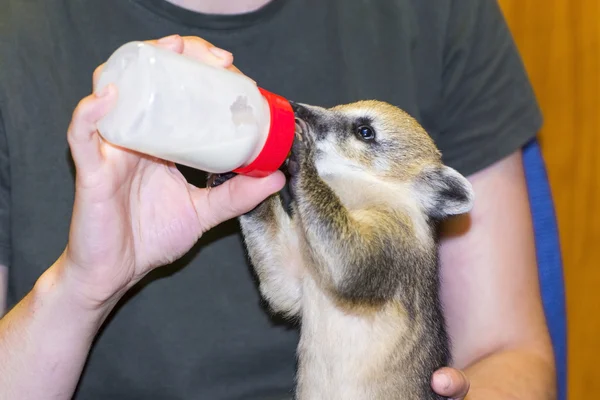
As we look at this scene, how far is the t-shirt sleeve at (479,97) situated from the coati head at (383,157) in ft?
0.52

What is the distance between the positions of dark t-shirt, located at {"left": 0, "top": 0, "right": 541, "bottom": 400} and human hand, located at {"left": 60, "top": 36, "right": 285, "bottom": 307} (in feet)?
0.59

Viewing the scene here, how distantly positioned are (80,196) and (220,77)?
0.81 feet

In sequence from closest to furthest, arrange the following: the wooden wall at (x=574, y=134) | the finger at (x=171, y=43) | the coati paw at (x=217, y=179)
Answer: the finger at (x=171, y=43)
the coati paw at (x=217, y=179)
the wooden wall at (x=574, y=134)

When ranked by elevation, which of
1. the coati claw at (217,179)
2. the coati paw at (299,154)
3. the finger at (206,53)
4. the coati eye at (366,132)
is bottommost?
the coati eye at (366,132)

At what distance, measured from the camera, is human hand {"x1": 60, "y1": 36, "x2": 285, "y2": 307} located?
43.5 inches

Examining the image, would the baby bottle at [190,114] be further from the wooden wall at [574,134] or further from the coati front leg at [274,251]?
the wooden wall at [574,134]

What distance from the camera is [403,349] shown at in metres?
1.35

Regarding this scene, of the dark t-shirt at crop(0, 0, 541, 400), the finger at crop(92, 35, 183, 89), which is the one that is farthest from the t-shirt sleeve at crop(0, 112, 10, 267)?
the finger at crop(92, 35, 183, 89)

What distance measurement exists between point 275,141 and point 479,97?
0.66 m

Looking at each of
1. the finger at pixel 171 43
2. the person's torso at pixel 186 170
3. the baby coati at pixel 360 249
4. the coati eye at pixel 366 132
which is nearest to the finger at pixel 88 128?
the finger at pixel 171 43

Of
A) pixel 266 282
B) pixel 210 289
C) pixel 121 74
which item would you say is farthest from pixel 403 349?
pixel 121 74

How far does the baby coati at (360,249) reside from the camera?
4.12ft

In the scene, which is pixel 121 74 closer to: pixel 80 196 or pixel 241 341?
pixel 80 196

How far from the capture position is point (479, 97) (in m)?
1.64
